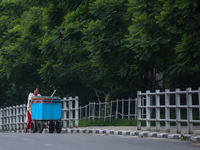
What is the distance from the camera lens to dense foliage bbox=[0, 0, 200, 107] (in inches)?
593

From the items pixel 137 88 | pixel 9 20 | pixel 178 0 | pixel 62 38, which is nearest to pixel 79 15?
pixel 62 38

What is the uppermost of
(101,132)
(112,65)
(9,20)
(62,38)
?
(9,20)

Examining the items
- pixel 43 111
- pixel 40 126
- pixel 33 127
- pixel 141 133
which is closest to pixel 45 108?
pixel 43 111

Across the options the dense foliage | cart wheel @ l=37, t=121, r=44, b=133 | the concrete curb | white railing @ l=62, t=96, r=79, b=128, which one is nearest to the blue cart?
cart wheel @ l=37, t=121, r=44, b=133

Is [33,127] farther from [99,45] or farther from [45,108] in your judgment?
[99,45]

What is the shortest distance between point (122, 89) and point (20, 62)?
25.0 feet

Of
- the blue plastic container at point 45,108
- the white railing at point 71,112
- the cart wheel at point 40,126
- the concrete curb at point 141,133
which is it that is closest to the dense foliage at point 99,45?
the white railing at point 71,112

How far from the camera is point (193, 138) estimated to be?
12.2 metres

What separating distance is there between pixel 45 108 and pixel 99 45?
3643 millimetres

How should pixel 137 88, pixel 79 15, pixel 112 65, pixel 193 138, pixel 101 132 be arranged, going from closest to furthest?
pixel 193 138 < pixel 101 132 < pixel 112 65 < pixel 79 15 < pixel 137 88

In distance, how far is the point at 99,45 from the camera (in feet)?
61.9

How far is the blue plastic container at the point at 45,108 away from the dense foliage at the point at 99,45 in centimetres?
295

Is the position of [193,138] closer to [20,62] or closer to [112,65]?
[112,65]

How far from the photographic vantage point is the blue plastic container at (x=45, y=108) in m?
17.4
